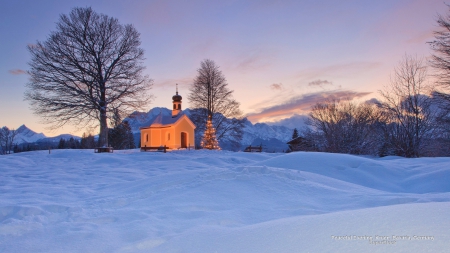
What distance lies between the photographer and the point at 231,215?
408cm

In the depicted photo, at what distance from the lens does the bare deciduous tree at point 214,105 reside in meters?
30.8

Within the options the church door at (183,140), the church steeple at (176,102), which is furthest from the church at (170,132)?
the church steeple at (176,102)

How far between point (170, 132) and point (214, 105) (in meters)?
6.13

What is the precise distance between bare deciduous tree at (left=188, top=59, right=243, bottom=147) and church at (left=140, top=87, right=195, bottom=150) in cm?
206

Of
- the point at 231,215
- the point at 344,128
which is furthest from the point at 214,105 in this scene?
the point at 231,215

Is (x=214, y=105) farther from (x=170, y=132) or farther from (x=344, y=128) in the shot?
(x=344, y=128)

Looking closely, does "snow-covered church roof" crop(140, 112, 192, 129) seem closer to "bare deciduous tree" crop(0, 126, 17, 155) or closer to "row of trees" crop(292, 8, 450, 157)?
"row of trees" crop(292, 8, 450, 157)

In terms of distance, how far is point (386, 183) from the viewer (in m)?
7.62

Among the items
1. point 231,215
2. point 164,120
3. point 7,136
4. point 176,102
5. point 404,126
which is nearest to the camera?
point 231,215

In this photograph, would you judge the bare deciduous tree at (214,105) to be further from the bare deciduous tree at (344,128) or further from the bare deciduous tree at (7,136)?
the bare deciduous tree at (7,136)

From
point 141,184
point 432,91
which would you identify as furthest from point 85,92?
point 432,91

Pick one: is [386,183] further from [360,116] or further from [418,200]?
[360,116]

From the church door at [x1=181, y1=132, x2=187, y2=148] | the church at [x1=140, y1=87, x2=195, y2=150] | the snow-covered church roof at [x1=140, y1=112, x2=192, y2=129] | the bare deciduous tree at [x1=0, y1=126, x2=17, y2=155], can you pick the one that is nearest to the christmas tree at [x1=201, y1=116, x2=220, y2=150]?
the church at [x1=140, y1=87, x2=195, y2=150]

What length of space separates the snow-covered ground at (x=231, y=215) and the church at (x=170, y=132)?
64.6 ft
